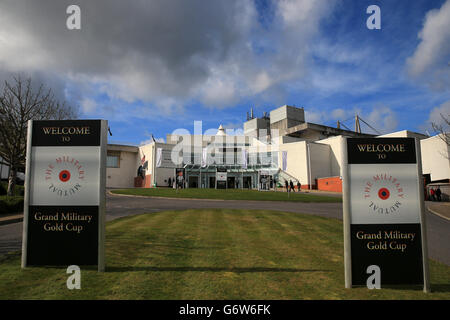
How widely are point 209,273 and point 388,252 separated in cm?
301

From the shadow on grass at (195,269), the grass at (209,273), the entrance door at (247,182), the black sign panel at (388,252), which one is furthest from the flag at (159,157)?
the black sign panel at (388,252)

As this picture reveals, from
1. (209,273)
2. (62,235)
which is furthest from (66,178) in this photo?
(209,273)

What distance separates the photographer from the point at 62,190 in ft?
16.8

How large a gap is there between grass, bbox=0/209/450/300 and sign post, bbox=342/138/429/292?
1.10 feet

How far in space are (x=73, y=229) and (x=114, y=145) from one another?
55.5 m

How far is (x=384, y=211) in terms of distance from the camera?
4523 millimetres

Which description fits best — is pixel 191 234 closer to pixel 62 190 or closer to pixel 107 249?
pixel 107 249

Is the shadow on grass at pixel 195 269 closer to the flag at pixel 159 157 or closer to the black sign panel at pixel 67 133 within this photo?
the black sign panel at pixel 67 133

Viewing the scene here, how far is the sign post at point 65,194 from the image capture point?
196 inches

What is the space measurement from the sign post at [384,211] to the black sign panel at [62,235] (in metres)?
4.51

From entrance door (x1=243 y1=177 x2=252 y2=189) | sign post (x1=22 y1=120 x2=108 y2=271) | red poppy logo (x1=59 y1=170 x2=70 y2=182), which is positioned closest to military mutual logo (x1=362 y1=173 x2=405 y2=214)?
sign post (x1=22 y1=120 x2=108 y2=271)

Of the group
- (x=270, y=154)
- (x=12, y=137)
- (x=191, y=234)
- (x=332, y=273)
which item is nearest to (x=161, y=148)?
(x=270, y=154)

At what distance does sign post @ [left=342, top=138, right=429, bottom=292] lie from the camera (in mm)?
4387
